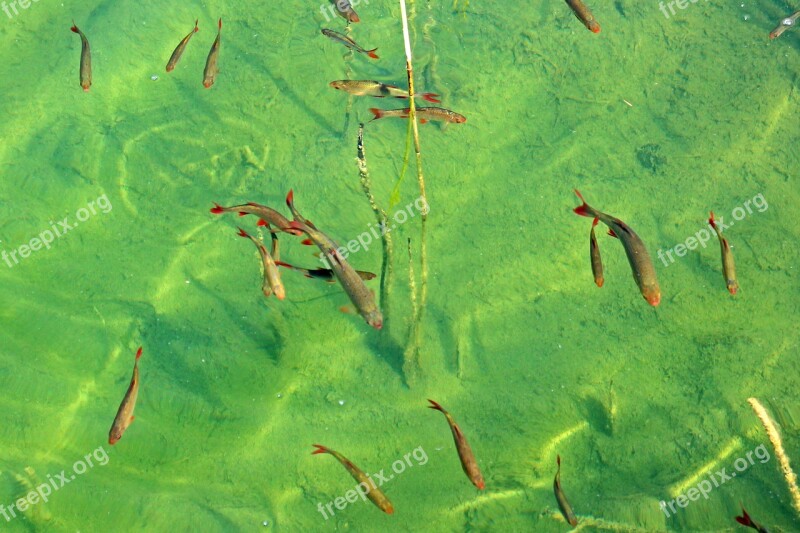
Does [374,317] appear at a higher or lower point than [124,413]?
lower

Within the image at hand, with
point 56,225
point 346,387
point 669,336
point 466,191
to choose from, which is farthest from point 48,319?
point 669,336

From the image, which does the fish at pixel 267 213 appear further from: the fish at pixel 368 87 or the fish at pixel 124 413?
the fish at pixel 368 87

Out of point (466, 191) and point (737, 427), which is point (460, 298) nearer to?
point (466, 191)

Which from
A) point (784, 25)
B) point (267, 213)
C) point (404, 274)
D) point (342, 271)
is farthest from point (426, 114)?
point (784, 25)

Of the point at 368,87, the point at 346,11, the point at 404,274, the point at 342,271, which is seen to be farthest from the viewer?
the point at 346,11

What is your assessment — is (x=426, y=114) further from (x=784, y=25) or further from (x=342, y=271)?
(x=784, y=25)

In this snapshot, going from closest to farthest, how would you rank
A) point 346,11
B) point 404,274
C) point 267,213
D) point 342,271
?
1. point 342,271
2. point 267,213
3. point 404,274
4. point 346,11
